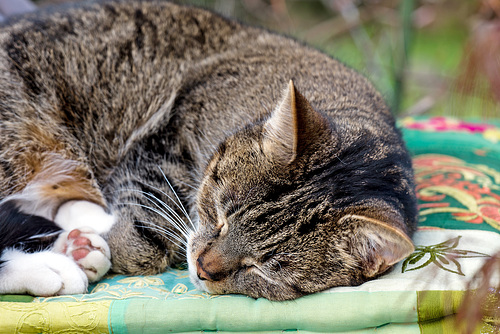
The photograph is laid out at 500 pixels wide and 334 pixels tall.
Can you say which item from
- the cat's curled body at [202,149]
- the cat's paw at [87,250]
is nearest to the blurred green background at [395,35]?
the cat's curled body at [202,149]

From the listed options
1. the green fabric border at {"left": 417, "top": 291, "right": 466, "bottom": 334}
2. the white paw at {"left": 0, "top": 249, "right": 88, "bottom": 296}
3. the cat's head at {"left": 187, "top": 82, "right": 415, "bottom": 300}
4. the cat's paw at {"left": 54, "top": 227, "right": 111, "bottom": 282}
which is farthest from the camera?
the cat's paw at {"left": 54, "top": 227, "right": 111, "bottom": 282}

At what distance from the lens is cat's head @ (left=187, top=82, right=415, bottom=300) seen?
1.25 meters

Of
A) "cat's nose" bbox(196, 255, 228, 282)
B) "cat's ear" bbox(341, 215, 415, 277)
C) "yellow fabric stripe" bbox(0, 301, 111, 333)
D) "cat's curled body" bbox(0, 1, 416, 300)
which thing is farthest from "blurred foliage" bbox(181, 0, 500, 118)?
"yellow fabric stripe" bbox(0, 301, 111, 333)

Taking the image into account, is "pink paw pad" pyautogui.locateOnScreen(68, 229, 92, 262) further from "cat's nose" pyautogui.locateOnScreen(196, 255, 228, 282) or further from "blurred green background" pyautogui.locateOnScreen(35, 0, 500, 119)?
"blurred green background" pyautogui.locateOnScreen(35, 0, 500, 119)

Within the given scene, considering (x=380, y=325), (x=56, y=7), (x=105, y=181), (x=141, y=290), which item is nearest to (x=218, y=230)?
(x=141, y=290)

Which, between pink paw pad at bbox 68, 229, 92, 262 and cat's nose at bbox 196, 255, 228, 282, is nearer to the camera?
cat's nose at bbox 196, 255, 228, 282

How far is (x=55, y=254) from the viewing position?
150 cm

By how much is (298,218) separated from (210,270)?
294mm

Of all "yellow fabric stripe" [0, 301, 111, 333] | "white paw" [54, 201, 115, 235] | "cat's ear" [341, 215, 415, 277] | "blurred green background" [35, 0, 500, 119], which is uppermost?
"blurred green background" [35, 0, 500, 119]

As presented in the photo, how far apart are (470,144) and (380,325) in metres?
1.52

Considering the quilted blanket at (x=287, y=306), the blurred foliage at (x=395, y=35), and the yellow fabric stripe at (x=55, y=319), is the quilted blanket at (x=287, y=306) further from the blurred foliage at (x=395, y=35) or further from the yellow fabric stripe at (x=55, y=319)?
the blurred foliage at (x=395, y=35)

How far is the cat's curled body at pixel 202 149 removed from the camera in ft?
4.16

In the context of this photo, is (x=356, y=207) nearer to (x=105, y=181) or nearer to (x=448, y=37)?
(x=105, y=181)

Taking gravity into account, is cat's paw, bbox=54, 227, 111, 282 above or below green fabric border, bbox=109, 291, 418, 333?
above
